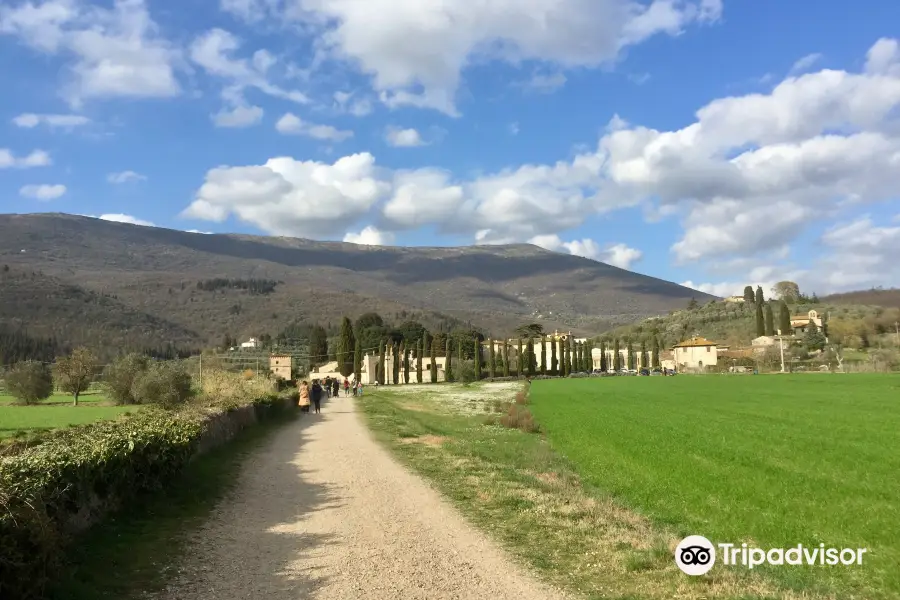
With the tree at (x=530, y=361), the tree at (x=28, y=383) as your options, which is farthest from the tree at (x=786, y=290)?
the tree at (x=28, y=383)

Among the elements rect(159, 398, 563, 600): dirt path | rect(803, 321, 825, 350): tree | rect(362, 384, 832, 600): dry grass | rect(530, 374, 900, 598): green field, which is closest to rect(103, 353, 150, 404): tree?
rect(530, 374, 900, 598): green field

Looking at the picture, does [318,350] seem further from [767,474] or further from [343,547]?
[343,547]

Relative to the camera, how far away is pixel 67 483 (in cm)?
715

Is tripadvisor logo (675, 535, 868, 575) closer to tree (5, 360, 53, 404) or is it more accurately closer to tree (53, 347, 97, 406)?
tree (5, 360, 53, 404)

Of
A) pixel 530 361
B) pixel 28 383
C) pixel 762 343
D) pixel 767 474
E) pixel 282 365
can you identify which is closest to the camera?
pixel 767 474

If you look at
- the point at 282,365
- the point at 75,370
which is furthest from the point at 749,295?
the point at 75,370

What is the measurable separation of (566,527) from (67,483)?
5.96 m

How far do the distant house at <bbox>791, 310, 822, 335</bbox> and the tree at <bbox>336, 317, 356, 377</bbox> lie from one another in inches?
3167

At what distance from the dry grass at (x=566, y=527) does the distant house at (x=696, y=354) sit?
98.5m

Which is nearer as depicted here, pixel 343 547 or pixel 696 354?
pixel 343 547

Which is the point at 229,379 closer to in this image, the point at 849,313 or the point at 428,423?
the point at 428,423

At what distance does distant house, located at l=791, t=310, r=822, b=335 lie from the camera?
122 m

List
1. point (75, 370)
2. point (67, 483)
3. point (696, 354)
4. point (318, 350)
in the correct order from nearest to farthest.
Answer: point (67, 483) < point (75, 370) < point (696, 354) < point (318, 350)

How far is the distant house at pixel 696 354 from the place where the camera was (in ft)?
357
